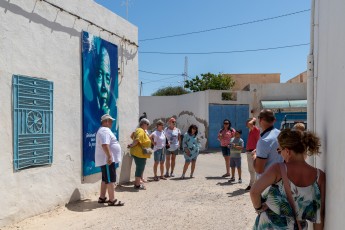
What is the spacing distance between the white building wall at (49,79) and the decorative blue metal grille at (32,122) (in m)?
0.11

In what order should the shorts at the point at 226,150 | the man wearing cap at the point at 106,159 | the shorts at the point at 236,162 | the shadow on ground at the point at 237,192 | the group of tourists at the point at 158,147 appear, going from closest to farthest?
1. the man wearing cap at the point at 106,159
2. the shadow on ground at the point at 237,192
3. the group of tourists at the point at 158,147
4. the shorts at the point at 236,162
5. the shorts at the point at 226,150

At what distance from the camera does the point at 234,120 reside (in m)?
20.7

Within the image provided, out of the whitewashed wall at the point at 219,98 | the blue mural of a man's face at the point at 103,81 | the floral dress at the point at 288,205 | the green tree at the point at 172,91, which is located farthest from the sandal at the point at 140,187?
the green tree at the point at 172,91

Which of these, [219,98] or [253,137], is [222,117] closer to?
[219,98]

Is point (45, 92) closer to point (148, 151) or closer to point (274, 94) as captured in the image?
point (148, 151)

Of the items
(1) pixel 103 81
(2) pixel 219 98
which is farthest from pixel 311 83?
(2) pixel 219 98

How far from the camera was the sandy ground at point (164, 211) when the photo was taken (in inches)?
231

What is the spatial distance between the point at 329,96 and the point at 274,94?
19358mm

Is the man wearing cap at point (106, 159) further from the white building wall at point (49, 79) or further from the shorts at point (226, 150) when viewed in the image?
the shorts at point (226, 150)

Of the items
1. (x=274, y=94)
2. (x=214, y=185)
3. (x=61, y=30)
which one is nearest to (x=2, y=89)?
(x=61, y=30)

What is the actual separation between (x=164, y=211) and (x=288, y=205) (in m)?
4.24

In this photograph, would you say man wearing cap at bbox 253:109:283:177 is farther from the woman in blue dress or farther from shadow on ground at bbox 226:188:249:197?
the woman in blue dress

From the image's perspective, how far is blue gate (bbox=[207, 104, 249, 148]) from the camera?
2028 cm

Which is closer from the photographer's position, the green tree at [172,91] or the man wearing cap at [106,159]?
the man wearing cap at [106,159]
